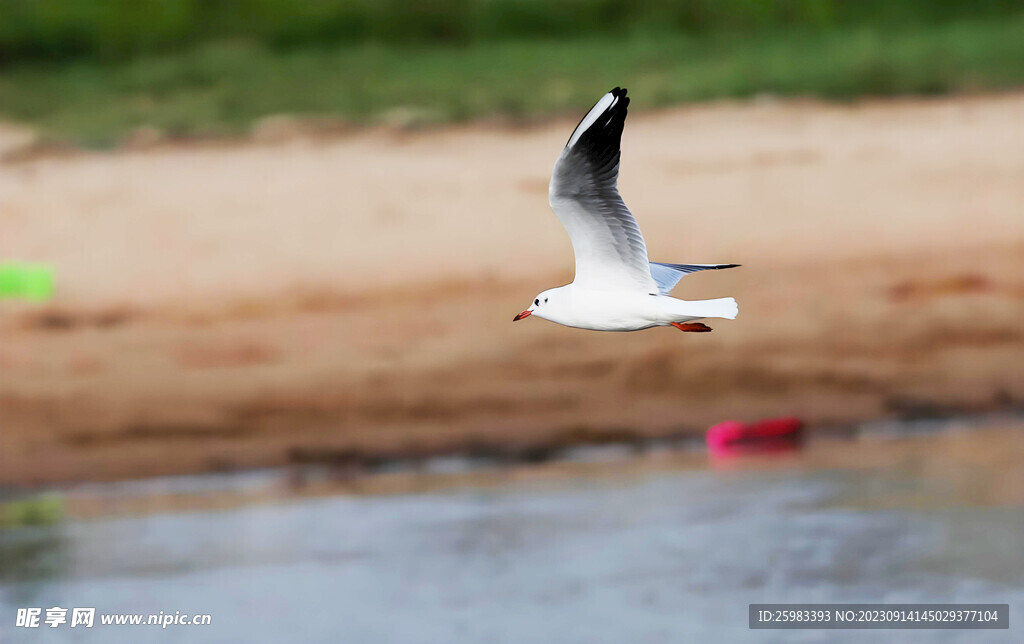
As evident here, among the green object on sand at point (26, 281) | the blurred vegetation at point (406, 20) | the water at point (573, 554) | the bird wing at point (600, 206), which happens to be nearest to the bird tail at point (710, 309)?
the bird wing at point (600, 206)

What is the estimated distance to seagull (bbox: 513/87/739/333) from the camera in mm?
6355

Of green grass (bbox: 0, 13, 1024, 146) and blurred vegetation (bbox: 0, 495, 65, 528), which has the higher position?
green grass (bbox: 0, 13, 1024, 146)

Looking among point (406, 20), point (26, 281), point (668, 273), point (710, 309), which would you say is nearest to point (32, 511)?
point (26, 281)

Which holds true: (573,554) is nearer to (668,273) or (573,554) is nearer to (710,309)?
(668,273)

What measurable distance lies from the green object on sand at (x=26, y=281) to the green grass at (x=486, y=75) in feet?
7.18

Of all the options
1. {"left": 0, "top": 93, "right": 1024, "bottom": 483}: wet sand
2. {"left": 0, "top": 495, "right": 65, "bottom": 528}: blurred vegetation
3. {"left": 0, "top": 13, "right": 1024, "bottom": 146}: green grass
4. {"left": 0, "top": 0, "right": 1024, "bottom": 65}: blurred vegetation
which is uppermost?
{"left": 0, "top": 0, "right": 1024, "bottom": 65}: blurred vegetation

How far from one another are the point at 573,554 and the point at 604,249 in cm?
362

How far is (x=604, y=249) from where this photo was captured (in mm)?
6699

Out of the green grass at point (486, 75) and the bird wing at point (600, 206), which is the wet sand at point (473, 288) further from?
the bird wing at point (600, 206)

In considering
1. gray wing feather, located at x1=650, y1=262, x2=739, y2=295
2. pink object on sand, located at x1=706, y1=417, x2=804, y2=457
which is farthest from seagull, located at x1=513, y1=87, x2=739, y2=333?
pink object on sand, located at x1=706, y1=417, x2=804, y2=457

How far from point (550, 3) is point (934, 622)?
10.4 m

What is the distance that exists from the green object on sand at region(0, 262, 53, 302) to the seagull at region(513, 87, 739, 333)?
23.6ft

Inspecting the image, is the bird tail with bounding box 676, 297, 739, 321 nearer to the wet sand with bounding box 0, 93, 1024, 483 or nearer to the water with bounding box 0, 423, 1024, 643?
the water with bounding box 0, 423, 1024, 643

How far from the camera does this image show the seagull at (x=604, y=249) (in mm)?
6355
